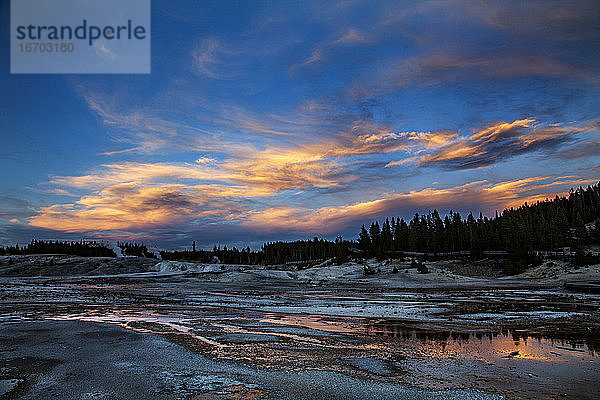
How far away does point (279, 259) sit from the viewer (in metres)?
144

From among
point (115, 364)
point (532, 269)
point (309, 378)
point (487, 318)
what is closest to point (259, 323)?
point (115, 364)

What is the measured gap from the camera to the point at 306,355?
10.8 m

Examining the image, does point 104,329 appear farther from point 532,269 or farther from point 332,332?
point 532,269

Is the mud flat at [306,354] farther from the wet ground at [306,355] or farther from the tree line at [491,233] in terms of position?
the tree line at [491,233]

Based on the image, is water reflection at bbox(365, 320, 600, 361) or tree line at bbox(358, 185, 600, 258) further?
tree line at bbox(358, 185, 600, 258)

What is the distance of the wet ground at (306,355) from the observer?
26.1 feet

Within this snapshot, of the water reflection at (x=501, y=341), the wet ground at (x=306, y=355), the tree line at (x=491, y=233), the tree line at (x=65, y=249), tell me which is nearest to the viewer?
the wet ground at (x=306, y=355)

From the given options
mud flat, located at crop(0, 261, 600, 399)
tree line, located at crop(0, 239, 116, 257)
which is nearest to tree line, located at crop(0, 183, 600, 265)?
tree line, located at crop(0, 239, 116, 257)

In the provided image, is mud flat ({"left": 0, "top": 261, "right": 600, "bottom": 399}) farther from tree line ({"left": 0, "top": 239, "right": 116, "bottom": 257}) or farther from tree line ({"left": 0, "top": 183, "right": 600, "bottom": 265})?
tree line ({"left": 0, "top": 239, "right": 116, "bottom": 257})

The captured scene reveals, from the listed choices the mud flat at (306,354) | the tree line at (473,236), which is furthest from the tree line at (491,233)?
the mud flat at (306,354)

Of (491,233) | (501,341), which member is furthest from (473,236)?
(501,341)

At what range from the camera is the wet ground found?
313 inches

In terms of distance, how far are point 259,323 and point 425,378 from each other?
31.8ft

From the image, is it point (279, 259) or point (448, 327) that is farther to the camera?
point (279, 259)
